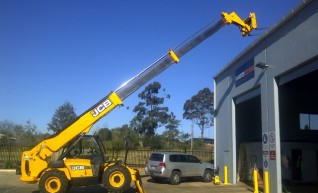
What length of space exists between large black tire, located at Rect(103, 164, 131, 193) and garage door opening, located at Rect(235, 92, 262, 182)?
32.4 feet

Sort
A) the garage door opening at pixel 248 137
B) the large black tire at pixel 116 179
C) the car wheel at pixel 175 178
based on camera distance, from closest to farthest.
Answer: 1. the large black tire at pixel 116 179
2. the car wheel at pixel 175 178
3. the garage door opening at pixel 248 137

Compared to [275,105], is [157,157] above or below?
below

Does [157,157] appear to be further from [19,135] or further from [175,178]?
[19,135]

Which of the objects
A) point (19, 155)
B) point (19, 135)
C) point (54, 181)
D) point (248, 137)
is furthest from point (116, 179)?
point (19, 135)

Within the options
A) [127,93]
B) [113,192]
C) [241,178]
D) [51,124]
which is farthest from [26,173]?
[51,124]

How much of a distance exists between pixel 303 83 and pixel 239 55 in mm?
3430

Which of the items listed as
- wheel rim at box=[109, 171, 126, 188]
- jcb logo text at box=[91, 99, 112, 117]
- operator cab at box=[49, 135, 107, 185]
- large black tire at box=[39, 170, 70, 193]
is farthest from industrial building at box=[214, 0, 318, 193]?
large black tire at box=[39, 170, 70, 193]

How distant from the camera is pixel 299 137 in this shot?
25.1 metres

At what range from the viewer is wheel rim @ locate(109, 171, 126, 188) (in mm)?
15969

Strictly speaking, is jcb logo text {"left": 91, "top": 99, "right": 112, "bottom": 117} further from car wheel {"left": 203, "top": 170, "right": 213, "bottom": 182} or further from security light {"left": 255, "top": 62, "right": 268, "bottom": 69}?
car wheel {"left": 203, "top": 170, "right": 213, "bottom": 182}

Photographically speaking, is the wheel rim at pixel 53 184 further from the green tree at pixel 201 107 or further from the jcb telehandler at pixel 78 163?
the green tree at pixel 201 107

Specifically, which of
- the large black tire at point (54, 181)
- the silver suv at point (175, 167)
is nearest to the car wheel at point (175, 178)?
the silver suv at point (175, 167)

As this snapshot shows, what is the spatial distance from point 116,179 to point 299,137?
44.8ft

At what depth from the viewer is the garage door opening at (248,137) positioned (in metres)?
24.5
